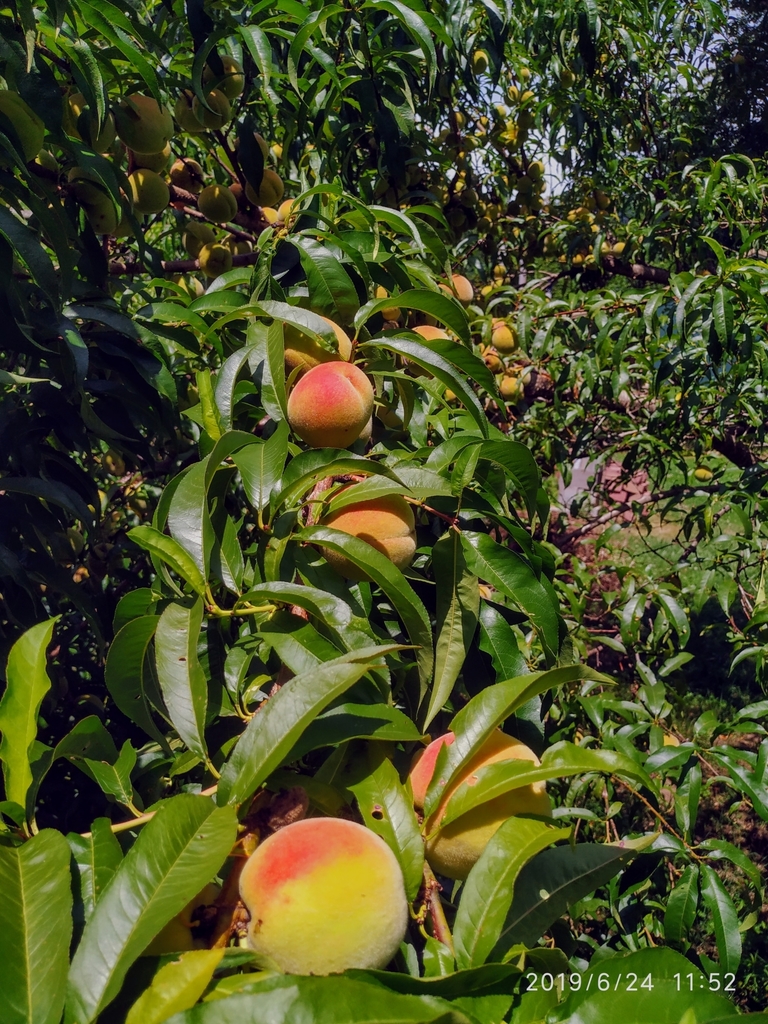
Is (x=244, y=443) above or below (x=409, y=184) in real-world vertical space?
below

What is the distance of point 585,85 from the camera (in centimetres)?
268

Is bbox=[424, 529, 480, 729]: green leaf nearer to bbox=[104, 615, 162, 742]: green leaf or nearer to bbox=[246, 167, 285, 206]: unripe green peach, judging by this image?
bbox=[104, 615, 162, 742]: green leaf

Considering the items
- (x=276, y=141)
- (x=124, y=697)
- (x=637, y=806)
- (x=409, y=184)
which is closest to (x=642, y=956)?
(x=124, y=697)

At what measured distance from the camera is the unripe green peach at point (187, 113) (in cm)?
141

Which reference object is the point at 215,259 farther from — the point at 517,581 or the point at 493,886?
the point at 493,886

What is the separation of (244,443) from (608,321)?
140cm

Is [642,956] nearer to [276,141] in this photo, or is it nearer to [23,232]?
[23,232]

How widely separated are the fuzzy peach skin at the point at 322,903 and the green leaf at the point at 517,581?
29 centimetres

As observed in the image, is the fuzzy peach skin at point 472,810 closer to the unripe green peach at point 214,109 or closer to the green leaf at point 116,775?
the green leaf at point 116,775

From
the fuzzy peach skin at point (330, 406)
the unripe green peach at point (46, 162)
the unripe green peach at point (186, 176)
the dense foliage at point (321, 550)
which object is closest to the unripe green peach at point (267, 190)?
the dense foliage at point (321, 550)

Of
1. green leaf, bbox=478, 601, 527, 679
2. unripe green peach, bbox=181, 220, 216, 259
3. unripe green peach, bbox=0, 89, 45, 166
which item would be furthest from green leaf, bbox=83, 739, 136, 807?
unripe green peach, bbox=181, 220, 216, 259

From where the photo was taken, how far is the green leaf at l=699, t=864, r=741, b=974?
3.32 ft

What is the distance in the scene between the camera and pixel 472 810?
1.93ft

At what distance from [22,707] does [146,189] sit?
43.9 inches
